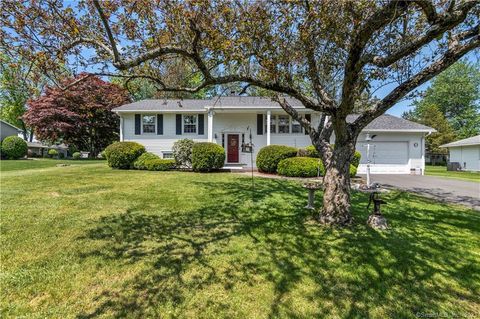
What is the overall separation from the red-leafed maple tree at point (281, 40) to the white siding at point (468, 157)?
78.3 ft

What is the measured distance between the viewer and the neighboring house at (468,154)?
2252 cm

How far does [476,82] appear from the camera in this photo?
3953cm

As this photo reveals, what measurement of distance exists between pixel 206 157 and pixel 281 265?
29.7 ft

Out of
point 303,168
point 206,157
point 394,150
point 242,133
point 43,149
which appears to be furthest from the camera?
point 43,149

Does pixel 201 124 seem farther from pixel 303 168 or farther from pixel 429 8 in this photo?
pixel 429 8

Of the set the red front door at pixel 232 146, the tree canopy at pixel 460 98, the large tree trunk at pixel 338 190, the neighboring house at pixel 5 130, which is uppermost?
the tree canopy at pixel 460 98

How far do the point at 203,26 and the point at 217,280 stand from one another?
4254mm

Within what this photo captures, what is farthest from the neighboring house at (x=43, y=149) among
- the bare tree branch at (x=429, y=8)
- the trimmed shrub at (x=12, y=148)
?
the bare tree branch at (x=429, y=8)

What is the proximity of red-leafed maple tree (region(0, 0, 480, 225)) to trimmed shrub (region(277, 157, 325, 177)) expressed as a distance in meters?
5.97

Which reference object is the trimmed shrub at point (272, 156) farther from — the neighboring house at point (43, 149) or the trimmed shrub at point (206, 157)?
the neighboring house at point (43, 149)

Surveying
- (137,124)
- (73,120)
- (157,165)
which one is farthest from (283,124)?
(73,120)

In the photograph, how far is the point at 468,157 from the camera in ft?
77.8

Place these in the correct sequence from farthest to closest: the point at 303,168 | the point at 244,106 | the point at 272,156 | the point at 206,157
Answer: the point at 244,106, the point at 272,156, the point at 206,157, the point at 303,168

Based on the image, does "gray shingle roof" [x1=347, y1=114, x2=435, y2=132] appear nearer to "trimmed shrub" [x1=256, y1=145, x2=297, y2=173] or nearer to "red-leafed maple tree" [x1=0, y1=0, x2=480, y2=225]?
"trimmed shrub" [x1=256, y1=145, x2=297, y2=173]
